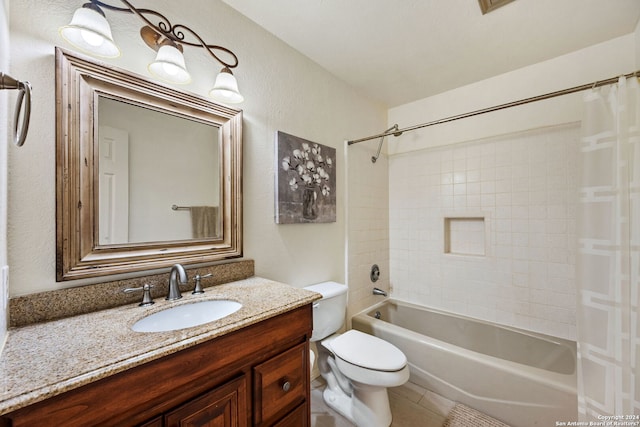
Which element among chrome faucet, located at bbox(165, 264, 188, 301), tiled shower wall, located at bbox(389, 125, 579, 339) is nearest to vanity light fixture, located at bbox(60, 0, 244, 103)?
chrome faucet, located at bbox(165, 264, 188, 301)

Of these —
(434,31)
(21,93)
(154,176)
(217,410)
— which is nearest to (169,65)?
(154,176)

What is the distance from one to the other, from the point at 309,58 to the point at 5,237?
1.85 m

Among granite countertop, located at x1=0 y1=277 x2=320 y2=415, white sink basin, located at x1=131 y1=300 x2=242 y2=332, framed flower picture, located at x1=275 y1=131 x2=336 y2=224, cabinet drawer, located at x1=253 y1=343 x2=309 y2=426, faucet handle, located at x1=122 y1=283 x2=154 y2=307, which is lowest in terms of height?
cabinet drawer, located at x1=253 y1=343 x2=309 y2=426

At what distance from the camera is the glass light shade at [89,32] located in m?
0.86

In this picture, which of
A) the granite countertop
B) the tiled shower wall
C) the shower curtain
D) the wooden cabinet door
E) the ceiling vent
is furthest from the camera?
the tiled shower wall

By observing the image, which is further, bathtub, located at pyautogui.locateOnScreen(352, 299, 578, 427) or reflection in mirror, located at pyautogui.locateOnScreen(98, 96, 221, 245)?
bathtub, located at pyautogui.locateOnScreen(352, 299, 578, 427)

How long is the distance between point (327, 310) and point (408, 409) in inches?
32.1

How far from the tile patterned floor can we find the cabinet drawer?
2.41ft

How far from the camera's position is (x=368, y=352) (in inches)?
60.9

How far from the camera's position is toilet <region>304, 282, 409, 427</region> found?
55.9 inches

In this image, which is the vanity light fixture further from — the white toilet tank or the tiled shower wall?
the tiled shower wall

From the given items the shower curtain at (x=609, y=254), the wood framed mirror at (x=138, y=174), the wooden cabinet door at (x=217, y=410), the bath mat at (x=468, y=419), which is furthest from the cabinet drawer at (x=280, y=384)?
the shower curtain at (x=609, y=254)

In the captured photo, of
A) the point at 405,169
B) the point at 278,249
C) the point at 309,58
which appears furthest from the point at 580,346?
the point at 309,58

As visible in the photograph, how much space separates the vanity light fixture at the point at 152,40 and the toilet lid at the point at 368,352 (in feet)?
4.99
